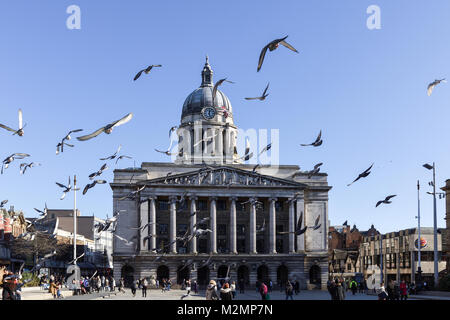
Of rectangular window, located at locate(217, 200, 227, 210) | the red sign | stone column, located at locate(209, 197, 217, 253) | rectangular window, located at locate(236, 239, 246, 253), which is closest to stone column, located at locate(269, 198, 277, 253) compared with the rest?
rectangular window, located at locate(236, 239, 246, 253)

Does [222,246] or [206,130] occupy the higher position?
[206,130]

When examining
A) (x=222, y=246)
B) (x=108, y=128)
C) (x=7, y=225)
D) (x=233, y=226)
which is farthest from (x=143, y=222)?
(x=108, y=128)

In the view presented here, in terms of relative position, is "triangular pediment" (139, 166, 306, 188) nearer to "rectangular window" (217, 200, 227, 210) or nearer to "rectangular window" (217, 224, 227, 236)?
"rectangular window" (217, 200, 227, 210)

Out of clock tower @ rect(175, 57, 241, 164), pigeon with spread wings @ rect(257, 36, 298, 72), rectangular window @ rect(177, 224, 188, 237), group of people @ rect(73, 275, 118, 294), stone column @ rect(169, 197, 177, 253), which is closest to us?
pigeon with spread wings @ rect(257, 36, 298, 72)

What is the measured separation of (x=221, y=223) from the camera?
346ft

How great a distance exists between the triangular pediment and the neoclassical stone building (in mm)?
158

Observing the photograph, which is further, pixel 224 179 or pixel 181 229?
pixel 181 229

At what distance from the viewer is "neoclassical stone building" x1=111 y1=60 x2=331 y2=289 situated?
9988 cm

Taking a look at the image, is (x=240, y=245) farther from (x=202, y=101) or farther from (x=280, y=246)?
(x=202, y=101)

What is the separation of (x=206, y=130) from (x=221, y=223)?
22426 mm

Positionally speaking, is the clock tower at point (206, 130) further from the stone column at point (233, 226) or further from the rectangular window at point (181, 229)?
the rectangular window at point (181, 229)
